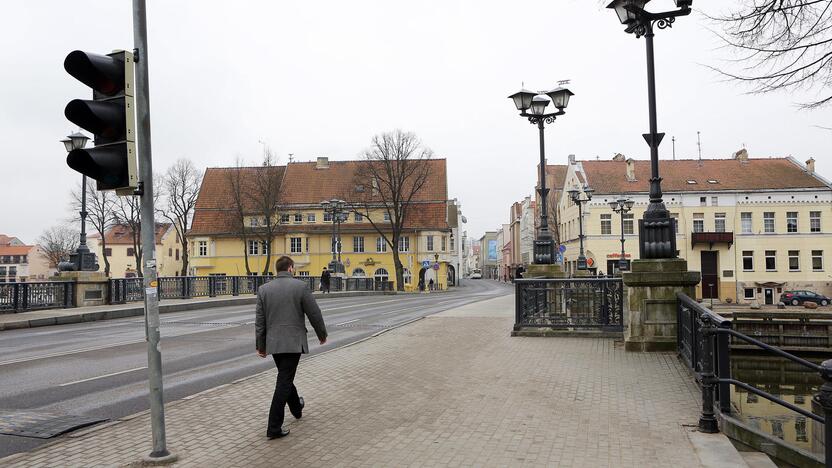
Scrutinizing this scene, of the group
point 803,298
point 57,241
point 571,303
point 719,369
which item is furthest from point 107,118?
point 57,241

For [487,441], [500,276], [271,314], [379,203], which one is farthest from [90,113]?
[500,276]

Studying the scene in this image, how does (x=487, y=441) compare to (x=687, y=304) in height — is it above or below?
below

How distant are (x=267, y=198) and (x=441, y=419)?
179 feet

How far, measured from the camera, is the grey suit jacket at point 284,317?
5.82 meters

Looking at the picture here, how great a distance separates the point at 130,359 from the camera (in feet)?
35.8

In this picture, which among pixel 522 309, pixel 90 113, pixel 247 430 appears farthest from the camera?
pixel 522 309

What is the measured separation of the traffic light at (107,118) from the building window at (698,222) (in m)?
58.6

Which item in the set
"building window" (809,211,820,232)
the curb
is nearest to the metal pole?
the curb

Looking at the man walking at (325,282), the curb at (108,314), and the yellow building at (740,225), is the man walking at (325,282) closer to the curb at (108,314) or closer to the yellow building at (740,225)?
the curb at (108,314)

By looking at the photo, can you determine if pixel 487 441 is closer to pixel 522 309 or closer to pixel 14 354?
pixel 522 309

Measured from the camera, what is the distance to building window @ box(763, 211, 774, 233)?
55219 mm

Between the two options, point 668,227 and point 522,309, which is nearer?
point 668,227

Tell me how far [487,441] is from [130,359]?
26.0 feet

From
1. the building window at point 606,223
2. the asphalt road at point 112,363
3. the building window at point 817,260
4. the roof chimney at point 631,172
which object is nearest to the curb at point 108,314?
the asphalt road at point 112,363
